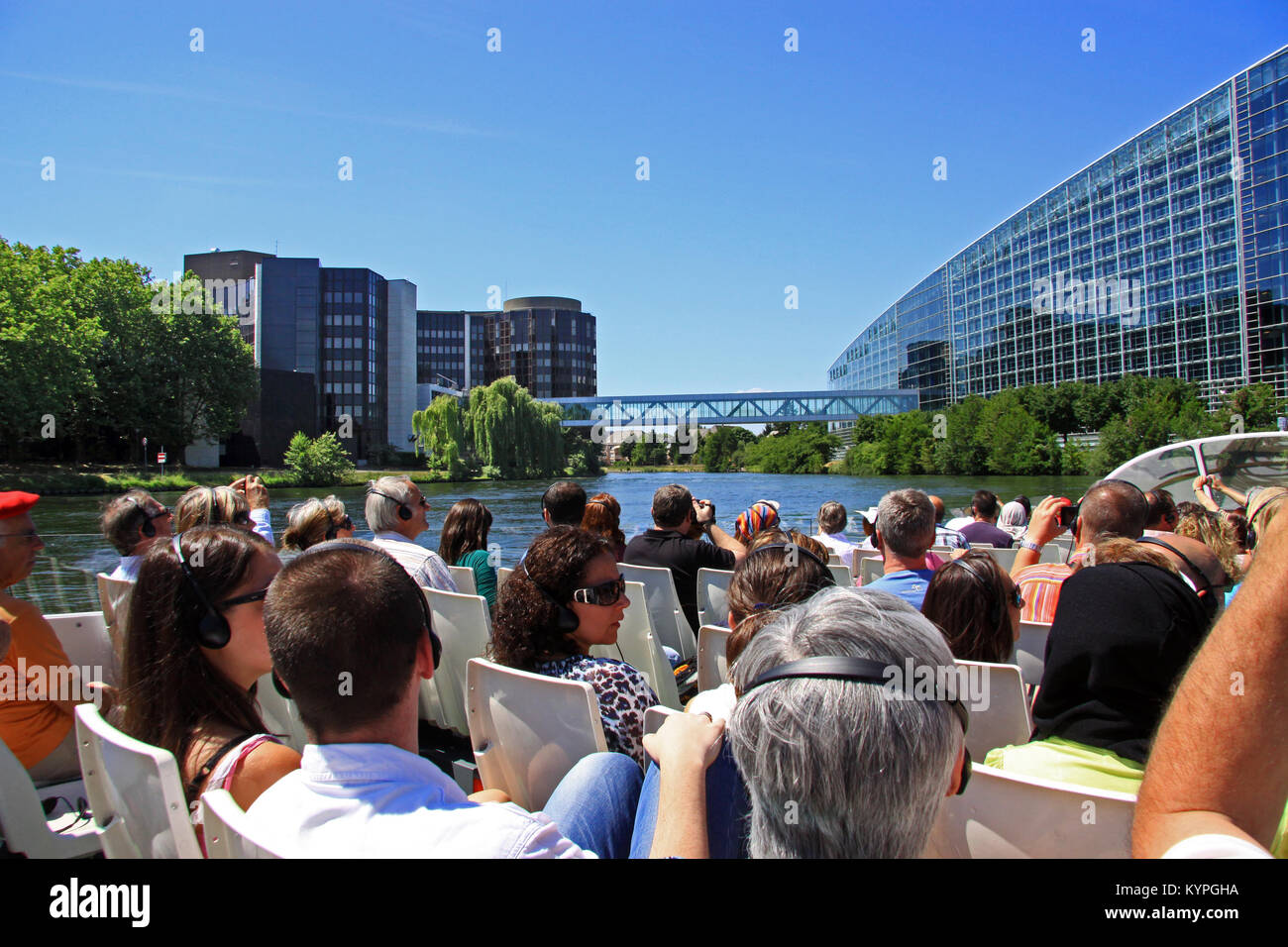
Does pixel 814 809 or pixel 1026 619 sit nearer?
pixel 814 809

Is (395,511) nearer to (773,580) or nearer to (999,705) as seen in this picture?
(773,580)

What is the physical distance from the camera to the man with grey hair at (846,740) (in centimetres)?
98

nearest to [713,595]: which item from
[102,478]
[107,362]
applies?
[102,478]

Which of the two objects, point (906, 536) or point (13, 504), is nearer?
point (13, 504)

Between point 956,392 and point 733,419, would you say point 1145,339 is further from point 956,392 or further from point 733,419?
point 733,419

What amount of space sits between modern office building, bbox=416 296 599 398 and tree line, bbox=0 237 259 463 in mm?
69062

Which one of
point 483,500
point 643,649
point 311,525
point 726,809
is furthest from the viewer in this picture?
point 483,500

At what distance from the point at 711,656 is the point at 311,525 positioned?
3.08 m

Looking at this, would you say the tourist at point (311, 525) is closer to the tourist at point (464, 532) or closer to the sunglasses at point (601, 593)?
the tourist at point (464, 532)

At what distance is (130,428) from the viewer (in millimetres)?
45531

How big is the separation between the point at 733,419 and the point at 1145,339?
45.8 meters

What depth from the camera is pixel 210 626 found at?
5.94ft

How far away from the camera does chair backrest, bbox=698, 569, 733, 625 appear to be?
4591 mm
